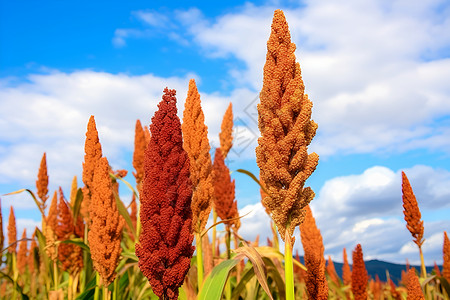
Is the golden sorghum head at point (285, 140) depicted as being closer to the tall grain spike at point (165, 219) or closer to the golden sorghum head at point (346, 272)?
the tall grain spike at point (165, 219)

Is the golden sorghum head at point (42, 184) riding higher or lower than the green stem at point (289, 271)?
higher

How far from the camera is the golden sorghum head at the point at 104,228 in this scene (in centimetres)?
489

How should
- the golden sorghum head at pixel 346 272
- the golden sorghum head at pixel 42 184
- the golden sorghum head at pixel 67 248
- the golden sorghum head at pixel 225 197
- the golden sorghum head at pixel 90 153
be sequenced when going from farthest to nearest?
the golden sorghum head at pixel 346 272, the golden sorghum head at pixel 42 184, the golden sorghum head at pixel 225 197, the golden sorghum head at pixel 67 248, the golden sorghum head at pixel 90 153

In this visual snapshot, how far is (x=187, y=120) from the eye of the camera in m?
5.13

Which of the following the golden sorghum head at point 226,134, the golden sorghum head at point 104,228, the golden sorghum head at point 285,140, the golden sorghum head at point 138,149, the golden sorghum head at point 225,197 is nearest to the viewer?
the golden sorghum head at point 285,140

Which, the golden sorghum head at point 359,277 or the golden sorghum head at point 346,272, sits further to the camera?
the golden sorghum head at point 346,272

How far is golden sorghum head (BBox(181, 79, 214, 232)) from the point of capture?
4.93 m

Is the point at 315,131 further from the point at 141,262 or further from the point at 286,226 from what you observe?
the point at 141,262

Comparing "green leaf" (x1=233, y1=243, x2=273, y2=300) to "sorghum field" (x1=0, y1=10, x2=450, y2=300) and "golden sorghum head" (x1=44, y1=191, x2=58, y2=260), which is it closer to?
"sorghum field" (x1=0, y1=10, x2=450, y2=300)

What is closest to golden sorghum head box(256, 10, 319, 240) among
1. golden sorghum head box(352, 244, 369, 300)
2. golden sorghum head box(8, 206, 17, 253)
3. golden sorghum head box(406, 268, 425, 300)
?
golden sorghum head box(406, 268, 425, 300)

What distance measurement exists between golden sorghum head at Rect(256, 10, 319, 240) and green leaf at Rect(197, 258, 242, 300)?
618 millimetres

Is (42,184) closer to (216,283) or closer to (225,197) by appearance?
(225,197)

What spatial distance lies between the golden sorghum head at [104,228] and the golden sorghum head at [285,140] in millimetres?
2268

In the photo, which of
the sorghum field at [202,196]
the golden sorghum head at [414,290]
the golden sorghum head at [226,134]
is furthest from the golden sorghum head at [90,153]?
the golden sorghum head at [414,290]
